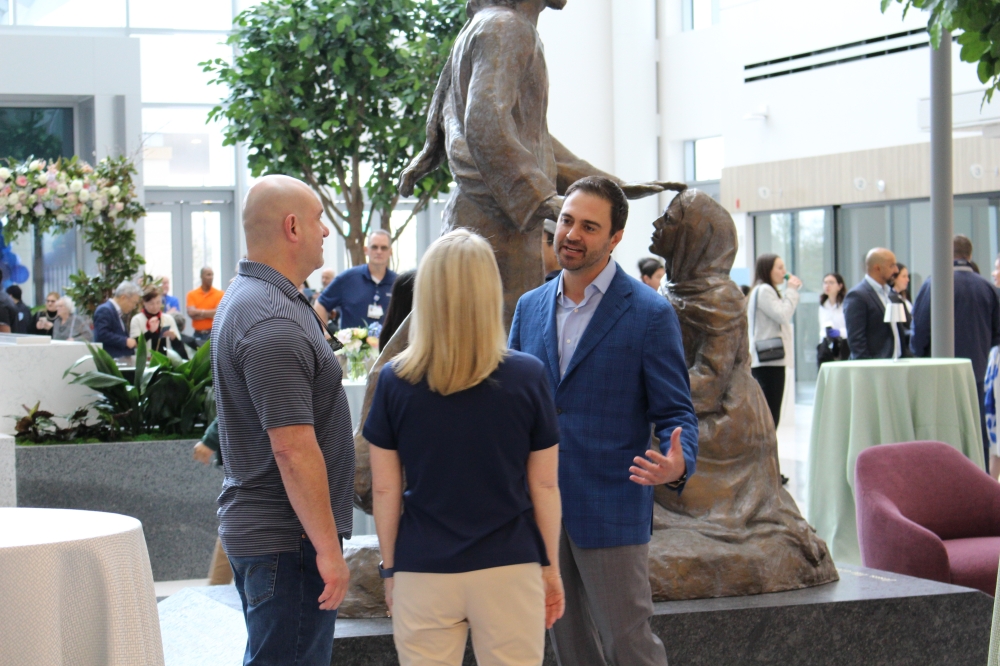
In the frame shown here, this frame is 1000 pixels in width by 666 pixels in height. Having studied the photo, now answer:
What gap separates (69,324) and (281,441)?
803cm

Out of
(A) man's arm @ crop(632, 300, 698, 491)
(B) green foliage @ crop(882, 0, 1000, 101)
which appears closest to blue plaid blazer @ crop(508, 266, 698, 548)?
(A) man's arm @ crop(632, 300, 698, 491)

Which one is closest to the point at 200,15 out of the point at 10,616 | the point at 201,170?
the point at 201,170

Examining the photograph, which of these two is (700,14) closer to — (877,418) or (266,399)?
(877,418)

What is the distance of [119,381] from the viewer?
6.12 meters

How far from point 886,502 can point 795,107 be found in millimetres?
10880

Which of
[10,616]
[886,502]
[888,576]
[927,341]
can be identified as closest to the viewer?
[10,616]

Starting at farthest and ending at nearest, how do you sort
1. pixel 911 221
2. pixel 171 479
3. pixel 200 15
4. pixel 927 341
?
pixel 200 15, pixel 911 221, pixel 927 341, pixel 171 479

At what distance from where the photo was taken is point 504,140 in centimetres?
362

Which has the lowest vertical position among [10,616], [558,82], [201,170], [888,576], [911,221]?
[888,576]

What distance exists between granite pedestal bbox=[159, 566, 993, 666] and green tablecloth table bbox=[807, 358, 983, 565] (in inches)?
72.7

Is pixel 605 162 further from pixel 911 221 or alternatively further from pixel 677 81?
pixel 911 221

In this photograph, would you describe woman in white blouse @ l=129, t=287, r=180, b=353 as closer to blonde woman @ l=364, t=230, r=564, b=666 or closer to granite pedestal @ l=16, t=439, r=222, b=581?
granite pedestal @ l=16, t=439, r=222, b=581

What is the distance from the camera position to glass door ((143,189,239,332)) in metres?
16.2

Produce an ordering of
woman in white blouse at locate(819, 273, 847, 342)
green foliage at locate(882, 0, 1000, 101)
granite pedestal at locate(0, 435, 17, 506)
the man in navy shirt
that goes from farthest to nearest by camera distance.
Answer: woman in white blouse at locate(819, 273, 847, 342) < the man in navy shirt < granite pedestal at locate(0, 435, 17, 506) < green foliage at locate(882, 0, 1000, 101)
